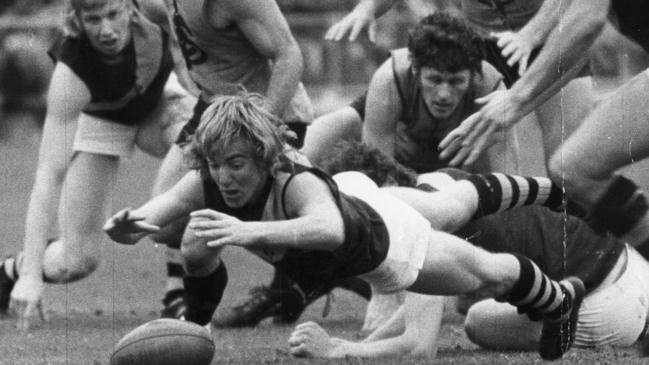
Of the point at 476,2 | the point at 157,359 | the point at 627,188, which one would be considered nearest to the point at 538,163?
the point at 476,2

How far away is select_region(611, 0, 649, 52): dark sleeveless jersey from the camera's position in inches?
266

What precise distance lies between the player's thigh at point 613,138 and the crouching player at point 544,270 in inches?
26.5

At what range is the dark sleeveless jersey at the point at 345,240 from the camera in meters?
6.15

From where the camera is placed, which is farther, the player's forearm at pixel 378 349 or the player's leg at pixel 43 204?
the player's leg at pixel 43 204

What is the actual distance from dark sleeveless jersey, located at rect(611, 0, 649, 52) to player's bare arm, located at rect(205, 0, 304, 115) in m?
1.68

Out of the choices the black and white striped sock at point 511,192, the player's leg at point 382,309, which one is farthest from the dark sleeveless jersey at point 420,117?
the black and white striped sock at point 511,192

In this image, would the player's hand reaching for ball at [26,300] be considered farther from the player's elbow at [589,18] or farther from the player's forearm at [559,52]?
the player's elbow at [589,18]

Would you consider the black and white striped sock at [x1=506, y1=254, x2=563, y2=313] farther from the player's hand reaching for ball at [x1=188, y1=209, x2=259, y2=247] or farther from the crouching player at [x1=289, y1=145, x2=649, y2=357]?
the player's hand reaching for ball at [x1=188, y1=209, x2=259, y2=247]

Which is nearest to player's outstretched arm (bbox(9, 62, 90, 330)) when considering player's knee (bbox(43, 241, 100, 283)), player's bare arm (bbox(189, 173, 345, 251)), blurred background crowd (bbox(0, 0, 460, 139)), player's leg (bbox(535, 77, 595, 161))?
player's knee (bbox(43, 241, 100, 283))

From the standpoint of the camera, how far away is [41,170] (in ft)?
29.9

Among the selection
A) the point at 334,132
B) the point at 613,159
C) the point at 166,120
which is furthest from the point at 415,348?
the point at 166,120

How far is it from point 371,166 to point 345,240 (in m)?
1.14

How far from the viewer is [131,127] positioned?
9.40 metres

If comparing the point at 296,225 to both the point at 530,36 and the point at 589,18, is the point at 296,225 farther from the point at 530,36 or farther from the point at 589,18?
the point at 530,36
